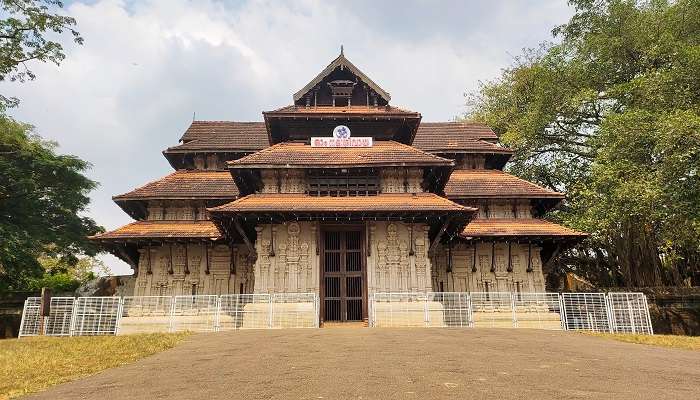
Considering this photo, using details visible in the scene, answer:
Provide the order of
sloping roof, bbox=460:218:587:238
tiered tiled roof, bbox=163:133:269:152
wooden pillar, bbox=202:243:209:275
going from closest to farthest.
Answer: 1. sloping roof, bbox=460:218:587:238
2. wooden pillar, bbox=202:243:209:275
3. tiered tiled roof, bbox=163:133:269:152

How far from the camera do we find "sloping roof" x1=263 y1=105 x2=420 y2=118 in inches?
800

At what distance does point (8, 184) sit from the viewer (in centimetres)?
2834

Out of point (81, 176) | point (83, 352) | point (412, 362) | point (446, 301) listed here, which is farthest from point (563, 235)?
point (81, 176)

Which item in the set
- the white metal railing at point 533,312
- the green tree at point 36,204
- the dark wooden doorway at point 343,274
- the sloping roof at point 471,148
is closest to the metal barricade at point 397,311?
the white metal railing at point 533,312

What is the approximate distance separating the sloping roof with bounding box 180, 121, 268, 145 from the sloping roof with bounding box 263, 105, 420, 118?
442cm

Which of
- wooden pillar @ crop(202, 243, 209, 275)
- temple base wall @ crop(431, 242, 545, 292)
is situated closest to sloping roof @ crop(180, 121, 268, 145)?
wooden pillar @ crop(202, 243, 209, 275)

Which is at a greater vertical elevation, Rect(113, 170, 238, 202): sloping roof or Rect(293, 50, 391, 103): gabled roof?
Rect(293, 50, 391, 103): gabled roof

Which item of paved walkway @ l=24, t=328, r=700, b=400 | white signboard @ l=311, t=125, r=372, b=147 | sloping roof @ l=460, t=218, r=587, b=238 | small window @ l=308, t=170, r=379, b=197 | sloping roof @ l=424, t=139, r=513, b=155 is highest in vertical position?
sloping roof @ l=424, t=139, r=513, b=155

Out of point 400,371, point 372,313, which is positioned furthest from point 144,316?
point 400,371

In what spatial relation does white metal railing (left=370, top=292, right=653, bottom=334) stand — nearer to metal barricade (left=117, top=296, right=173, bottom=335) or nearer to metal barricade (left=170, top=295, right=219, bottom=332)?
metal barricade (left=170, top=295, right=219, bottom=332)

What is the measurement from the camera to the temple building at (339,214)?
17.2 metres

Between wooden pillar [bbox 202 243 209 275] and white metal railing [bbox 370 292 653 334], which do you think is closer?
white metal railing [bbox 370 292 653 334]

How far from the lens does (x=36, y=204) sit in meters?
29.5

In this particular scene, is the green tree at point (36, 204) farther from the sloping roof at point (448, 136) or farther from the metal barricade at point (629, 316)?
the metal barricade at point (629, 316)
